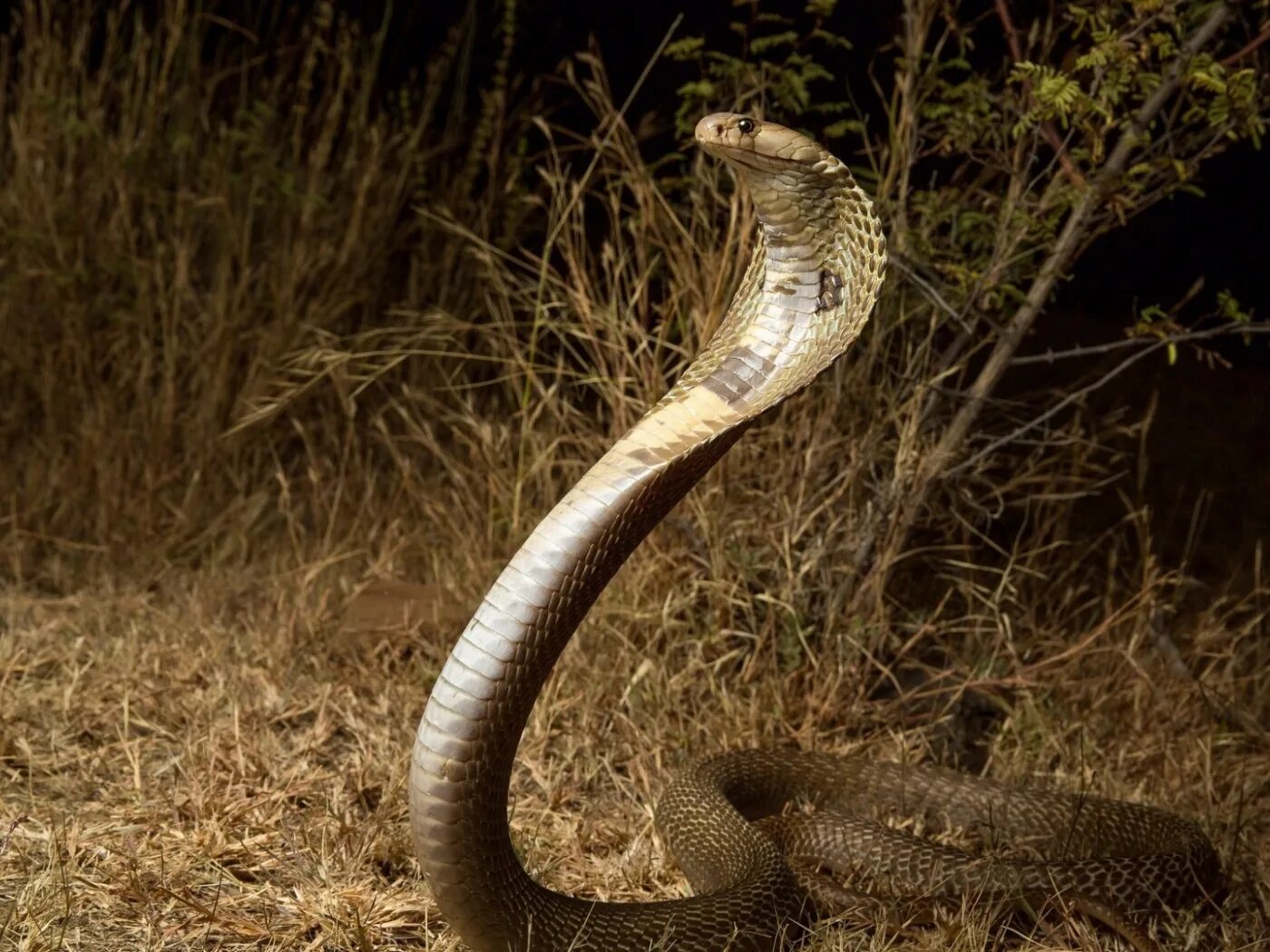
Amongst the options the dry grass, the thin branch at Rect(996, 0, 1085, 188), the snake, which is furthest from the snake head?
the thin branch at Rect(996, 0, 1085, 188)

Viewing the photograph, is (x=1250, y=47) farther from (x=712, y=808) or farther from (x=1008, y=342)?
(x=712, y=808)

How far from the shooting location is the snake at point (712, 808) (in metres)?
2.18

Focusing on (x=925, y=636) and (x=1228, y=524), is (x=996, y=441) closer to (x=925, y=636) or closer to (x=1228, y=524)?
(x=925, y=636)

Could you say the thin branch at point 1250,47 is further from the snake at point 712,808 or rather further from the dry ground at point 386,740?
the snake at point 712,808

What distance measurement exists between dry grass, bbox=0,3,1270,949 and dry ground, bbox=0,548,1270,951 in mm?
12

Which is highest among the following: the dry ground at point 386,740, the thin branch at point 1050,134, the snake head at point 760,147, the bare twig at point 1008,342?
the snake head at point 760,147

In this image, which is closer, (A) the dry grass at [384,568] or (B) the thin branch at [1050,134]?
(A) the dry grass at [384,568]

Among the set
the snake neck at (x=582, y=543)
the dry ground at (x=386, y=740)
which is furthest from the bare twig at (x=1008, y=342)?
the snake neck at (x=582, y=543)

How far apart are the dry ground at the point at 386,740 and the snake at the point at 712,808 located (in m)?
0.12

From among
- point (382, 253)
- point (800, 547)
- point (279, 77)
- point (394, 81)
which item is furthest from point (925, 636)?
point (394, 81)

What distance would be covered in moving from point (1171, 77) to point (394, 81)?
4198 mm

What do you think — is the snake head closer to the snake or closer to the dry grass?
the snake

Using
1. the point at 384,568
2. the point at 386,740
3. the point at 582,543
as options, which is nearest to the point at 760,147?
the point at 582,543

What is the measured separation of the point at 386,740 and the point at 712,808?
846mm
